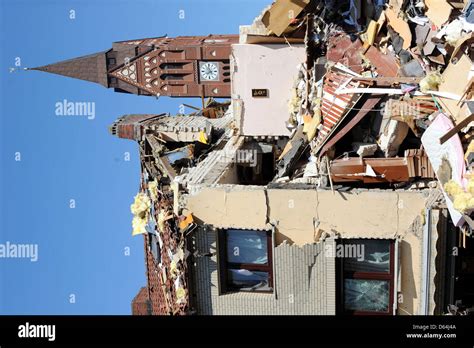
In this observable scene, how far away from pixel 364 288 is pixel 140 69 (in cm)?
4681

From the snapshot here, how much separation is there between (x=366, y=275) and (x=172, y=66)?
4522 cm

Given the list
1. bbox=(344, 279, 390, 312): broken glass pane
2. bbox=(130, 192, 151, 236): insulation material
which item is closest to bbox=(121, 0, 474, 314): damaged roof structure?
bbox=(344, 279, 390, 312): broken glass pane

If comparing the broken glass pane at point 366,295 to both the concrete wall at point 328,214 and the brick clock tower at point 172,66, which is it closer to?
the concrete wall at point 328,214

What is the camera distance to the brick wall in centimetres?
1328

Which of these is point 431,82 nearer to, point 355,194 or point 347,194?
point 355,194

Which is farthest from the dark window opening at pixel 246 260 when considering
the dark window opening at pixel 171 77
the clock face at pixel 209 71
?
the dark window opening at pixel 171 77

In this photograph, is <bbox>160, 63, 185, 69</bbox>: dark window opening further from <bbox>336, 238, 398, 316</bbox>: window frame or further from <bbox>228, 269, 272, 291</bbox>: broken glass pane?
<bbox>336, 238, 398, 316</bbox>: window frame

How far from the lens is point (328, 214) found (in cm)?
1303

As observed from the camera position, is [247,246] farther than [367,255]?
Yes

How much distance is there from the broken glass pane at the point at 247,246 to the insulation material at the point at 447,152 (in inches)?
158

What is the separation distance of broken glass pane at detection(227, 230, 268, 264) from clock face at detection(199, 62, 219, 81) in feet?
137

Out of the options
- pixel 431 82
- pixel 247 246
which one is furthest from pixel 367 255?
pixel 431 82
